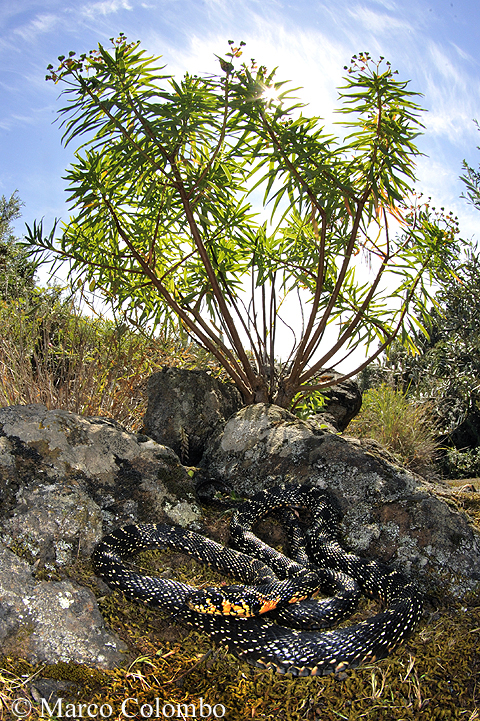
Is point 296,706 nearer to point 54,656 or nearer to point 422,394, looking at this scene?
point 54,656

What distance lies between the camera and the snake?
2076mm

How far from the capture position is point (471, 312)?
8.48 metres

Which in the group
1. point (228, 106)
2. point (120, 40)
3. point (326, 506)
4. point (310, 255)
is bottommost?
point (326, 506)

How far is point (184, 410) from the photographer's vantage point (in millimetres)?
4219

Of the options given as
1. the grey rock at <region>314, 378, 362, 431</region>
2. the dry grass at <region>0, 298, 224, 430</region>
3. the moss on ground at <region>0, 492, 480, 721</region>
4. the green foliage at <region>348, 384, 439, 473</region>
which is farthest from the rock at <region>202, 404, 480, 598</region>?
the green foliage at <region>348, 384, 439, 473</region>

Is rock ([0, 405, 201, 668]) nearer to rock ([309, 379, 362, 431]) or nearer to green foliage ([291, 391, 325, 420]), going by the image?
green foliage ([291, 391, 325, 420])

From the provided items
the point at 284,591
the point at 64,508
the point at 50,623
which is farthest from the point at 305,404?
the point at 50,623

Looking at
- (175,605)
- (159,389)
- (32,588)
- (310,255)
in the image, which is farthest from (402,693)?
(310,255)

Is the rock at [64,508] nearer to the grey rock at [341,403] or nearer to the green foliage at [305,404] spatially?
the green foliage at [305,404]

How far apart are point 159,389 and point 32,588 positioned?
234 cm

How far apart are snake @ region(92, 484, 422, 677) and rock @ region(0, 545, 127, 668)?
243 mm

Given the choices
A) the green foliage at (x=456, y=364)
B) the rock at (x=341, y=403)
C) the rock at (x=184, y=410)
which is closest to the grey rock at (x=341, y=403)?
the rock at (x=341, y=403)

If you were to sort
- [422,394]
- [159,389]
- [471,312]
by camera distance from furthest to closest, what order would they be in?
[422,394], [471,312], [159,389]

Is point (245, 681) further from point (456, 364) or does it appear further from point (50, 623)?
point (456, 364)
